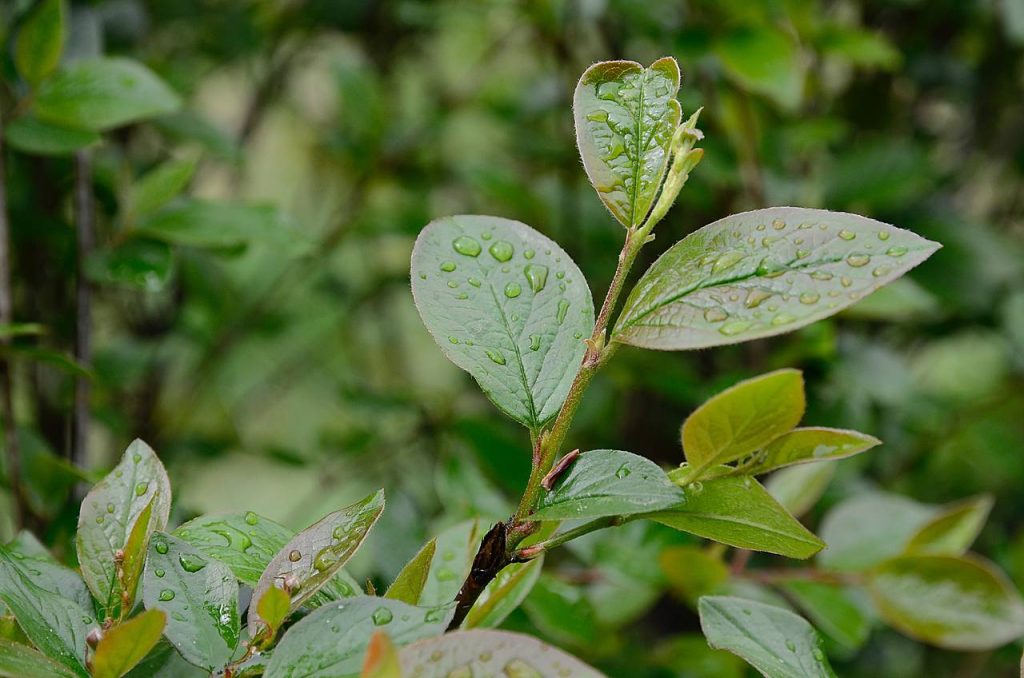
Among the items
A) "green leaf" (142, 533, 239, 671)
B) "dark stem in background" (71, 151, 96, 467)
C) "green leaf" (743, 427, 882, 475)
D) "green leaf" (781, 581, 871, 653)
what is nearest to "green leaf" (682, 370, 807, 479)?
"green leaf" (743, 427, 882, 475)

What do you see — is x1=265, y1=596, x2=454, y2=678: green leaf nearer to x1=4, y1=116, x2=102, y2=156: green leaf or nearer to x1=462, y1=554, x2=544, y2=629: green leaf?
x1=462, y1=554, x2=544, y2=629: green leaf

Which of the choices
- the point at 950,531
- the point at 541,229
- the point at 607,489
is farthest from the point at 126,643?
the point at 541,229

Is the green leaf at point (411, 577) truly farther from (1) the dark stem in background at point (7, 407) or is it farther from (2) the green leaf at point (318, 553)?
(1) the dark stem in background at point (7, 407)

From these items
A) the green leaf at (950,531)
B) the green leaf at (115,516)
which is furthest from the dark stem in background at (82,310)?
the green leaf at (950,531)

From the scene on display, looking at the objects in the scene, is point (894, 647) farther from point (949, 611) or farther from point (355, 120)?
point (355, 120)

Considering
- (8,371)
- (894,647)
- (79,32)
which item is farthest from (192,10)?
(894,647)

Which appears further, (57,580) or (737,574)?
(737,574)
